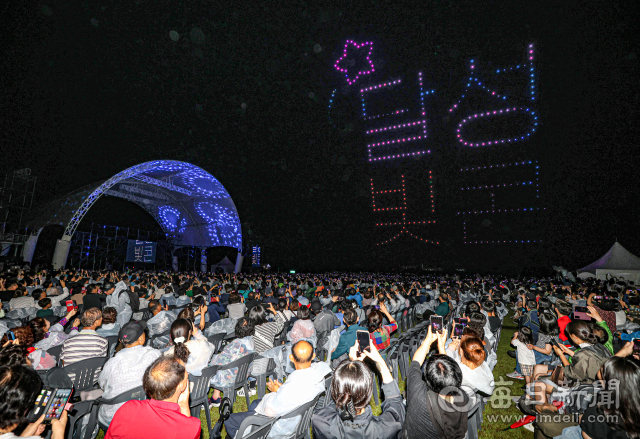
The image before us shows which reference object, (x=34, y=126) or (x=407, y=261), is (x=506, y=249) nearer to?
(x=407, y=261)

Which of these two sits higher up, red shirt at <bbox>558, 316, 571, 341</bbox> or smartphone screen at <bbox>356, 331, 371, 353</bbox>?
smartphone screen at <bbox>356, 331, 371, 353</bbox>

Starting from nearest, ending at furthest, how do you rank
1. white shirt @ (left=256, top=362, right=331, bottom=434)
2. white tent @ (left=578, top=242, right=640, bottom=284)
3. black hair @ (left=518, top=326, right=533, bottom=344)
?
white shirt @ (left=256, top=362, right=331, bottom=434) < black hair @ (left=518, top=326, right=533, bottom=344) < white tent @ (left=578, top=242, right=640, bottom=284)

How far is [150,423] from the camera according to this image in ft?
5.61

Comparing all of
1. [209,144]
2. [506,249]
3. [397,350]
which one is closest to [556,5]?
[506,249]

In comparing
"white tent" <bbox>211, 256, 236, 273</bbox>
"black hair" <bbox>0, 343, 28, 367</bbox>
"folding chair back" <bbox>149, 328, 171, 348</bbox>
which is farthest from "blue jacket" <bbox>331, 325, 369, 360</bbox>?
"white tent" <bbox>211, 256, 236, 273</bbox>

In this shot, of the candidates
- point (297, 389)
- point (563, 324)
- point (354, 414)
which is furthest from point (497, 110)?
point (354, 414)

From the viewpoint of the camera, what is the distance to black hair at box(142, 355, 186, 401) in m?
1.84

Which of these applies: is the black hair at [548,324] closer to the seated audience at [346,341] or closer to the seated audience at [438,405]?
the seated audience at [346,341]

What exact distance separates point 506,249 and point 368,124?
13924mm

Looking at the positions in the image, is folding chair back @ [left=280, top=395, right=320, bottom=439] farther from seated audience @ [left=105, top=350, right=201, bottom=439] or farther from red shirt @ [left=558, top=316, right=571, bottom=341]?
red shirt @ [left=558, top=316, right=571, bottom=341]

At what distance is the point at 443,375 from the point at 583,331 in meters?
2.31

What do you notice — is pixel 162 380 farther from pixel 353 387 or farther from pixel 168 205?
pixel 168 205

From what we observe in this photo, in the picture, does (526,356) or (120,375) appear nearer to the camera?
(120,375)

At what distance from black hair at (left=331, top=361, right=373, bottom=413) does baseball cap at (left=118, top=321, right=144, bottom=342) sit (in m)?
2.29
